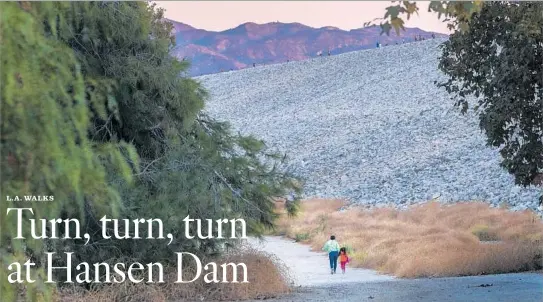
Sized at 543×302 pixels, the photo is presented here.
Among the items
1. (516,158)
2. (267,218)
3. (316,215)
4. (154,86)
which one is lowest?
(316,215)

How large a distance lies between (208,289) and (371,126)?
56.4 metres

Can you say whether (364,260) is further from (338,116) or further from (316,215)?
(338,116)

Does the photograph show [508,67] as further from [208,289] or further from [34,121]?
[34,121]

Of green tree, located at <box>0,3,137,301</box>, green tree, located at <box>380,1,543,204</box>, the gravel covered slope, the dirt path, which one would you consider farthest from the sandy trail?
green tree, located at <box>0,3,137,301</box>

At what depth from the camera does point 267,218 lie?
18484mm

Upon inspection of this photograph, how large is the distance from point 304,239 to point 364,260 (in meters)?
10.5

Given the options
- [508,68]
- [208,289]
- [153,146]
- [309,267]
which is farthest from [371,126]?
[208,289]

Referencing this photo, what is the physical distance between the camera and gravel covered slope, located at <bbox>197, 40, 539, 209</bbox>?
5175cm

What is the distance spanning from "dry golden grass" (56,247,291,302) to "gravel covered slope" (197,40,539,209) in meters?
21.7

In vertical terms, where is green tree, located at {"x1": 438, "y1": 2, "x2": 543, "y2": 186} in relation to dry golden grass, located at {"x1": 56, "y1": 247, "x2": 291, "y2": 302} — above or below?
above

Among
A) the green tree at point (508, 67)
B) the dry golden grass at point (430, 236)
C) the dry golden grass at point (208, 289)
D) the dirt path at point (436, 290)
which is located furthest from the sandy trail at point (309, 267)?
the green tree at point (508, 67)

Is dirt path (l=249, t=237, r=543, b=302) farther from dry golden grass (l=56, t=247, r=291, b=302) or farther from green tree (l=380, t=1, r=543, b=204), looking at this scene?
green tree (l=380, t=1, r=543, b=204)

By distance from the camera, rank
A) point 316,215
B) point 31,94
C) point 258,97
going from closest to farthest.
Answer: point 31,94 → point 316,215 → point 258,97

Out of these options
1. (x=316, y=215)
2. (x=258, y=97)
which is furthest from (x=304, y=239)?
(x=258, y=97)
